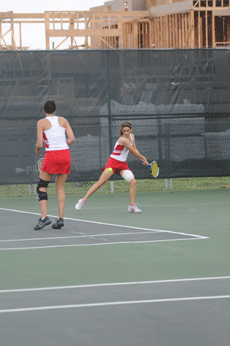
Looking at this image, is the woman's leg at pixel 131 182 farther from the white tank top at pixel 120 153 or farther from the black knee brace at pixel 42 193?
the black knee brace at pixel 42 193

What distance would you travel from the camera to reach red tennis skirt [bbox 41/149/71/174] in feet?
30.1

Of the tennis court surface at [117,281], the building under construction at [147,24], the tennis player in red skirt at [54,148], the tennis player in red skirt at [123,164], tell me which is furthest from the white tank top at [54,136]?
the building under construction at [147,24]

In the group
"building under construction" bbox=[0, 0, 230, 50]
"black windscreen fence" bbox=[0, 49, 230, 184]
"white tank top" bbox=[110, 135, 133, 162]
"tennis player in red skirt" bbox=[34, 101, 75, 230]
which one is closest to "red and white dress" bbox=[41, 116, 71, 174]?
"tennis player in red skirt" bbox=[34, 101, 75, 230]

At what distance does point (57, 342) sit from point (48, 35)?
27296 millimetres

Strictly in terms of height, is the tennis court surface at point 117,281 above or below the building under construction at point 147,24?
below

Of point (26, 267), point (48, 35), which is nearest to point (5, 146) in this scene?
point (26, 267)

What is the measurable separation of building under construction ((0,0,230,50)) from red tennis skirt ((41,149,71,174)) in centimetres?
2112

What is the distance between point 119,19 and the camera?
31.5 metres

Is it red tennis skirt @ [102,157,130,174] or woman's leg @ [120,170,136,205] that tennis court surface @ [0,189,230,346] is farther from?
red tennis skirt @ [102,157,130,174]

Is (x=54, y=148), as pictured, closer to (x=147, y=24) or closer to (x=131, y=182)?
(x=131, y=182)

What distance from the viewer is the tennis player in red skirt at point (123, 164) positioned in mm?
10945

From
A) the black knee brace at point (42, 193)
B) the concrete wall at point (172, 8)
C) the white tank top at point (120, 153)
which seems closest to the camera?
the black knee brace at point (42, 193)

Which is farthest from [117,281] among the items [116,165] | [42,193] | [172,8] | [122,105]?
[172,8]

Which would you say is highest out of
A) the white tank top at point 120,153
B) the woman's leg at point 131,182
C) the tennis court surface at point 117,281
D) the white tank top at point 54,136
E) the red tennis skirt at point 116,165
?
the white tank top at point 54,136
